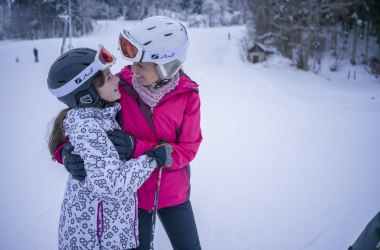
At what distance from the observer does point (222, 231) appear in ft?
11.1

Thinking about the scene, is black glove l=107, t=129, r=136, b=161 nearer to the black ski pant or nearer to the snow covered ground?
the black ski pant

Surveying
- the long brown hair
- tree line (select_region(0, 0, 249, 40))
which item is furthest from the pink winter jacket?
tree line (select_region(0, 0, 249, 40))

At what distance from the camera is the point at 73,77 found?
1516 mm

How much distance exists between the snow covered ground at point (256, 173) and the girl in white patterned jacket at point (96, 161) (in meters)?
0.61

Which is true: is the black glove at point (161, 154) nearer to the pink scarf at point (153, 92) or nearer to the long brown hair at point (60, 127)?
the pink scarf at point (153, 92)

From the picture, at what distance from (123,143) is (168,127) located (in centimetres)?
35

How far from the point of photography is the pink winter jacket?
1.75 meters

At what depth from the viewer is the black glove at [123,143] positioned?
1519 mm

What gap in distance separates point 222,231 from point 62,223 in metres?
2.26

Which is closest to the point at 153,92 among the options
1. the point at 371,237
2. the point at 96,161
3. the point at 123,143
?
the point at 123,143

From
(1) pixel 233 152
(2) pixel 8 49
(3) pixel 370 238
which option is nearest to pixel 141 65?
(3) pixel 370 238

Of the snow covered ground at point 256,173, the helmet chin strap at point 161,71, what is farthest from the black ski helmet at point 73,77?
the snow covered ground at point 256,173

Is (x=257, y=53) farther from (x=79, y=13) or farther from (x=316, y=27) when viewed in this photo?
(x=79, y=13)

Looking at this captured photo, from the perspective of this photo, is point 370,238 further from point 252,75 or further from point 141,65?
point 252,75
